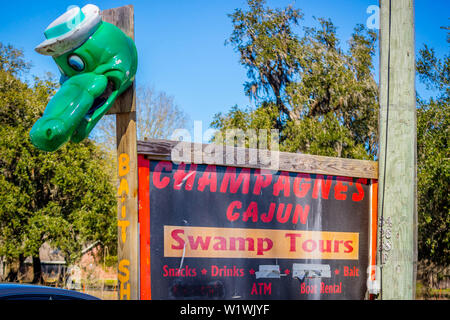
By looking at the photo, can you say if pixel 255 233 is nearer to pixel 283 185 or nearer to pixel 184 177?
pixel 283 185

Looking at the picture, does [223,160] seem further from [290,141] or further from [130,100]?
[290,141]

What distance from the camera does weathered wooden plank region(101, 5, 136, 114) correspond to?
14.9 ft

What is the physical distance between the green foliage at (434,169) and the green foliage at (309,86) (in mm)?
1880

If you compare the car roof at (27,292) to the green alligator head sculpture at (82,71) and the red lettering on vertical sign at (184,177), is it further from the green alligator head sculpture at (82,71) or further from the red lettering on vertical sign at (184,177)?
the red lettering on vertical sign at (184,177)

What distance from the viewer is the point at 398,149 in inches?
184

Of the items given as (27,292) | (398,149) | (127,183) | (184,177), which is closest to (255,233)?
(184,177)

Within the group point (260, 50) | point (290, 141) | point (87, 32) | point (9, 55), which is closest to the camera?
point (87, 32)

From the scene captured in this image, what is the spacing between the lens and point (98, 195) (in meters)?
17.0

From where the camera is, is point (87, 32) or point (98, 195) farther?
point (98, 195)

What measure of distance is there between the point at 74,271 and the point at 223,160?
15081 mm

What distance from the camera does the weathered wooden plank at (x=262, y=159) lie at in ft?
14.8

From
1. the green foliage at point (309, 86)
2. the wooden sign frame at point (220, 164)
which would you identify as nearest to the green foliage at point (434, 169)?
the green foliage at point (309, 86)

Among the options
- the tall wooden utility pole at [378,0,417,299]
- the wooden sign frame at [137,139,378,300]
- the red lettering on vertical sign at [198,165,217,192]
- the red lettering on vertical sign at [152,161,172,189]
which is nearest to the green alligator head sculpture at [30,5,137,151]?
the wooden sign frame at [137,139,378,300]
